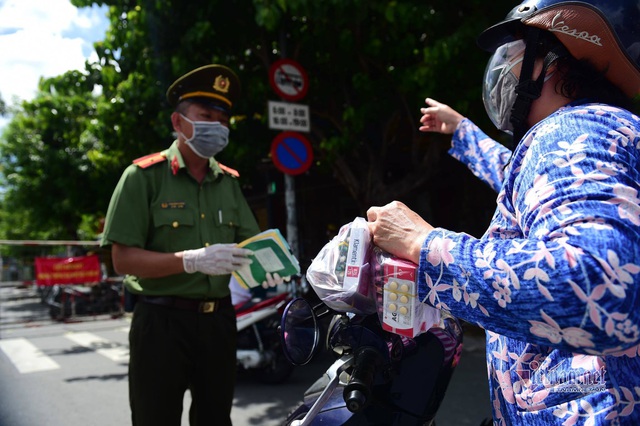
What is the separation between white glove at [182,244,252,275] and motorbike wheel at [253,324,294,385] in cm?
331

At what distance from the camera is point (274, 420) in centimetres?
427

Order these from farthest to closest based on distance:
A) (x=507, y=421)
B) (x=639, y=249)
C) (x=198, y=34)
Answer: (x=198, y=34)
(x=507, y=421)
(x=639, y=249)

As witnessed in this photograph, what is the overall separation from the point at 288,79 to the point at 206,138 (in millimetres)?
3625

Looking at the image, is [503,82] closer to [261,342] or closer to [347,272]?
[347,272]

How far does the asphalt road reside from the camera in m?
4.35

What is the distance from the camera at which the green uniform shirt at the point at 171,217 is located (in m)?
2.20

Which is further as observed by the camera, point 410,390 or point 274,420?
point 274,420

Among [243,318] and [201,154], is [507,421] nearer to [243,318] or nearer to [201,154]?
[201,154]

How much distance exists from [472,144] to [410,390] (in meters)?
1.06

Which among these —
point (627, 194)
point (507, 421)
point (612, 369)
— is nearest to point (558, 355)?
point (612, 369)

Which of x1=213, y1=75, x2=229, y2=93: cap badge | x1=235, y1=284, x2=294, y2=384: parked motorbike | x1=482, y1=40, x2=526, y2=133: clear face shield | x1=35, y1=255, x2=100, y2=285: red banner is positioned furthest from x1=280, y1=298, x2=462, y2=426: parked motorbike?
x1=35, y1=255, x2=100, y2=285: red banner

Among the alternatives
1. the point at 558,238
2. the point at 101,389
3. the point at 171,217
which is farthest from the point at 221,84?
the point at 101,389

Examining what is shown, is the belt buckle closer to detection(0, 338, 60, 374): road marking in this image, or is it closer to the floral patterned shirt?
the floral patterned shirt

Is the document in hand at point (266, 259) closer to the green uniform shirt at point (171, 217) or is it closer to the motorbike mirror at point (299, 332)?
the green uniform shirt at point (171, 217)
